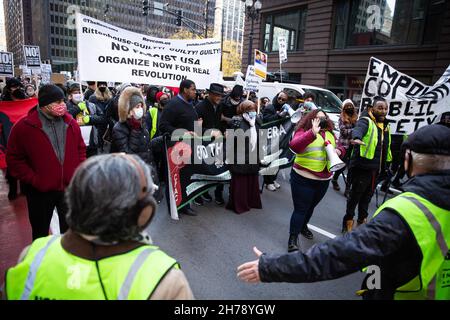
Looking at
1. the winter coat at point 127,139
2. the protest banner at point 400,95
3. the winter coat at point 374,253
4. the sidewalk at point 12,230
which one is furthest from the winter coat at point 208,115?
the winter coat at point 374,253

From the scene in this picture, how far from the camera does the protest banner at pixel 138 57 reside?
5.07m

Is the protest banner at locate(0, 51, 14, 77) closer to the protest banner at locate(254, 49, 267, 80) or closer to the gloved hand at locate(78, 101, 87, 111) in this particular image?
the gloved hand at locate(78, 101, 87, 111)

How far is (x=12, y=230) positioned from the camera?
451 cm

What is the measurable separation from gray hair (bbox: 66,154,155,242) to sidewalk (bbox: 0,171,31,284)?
2842 mm

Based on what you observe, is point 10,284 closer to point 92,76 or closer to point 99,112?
point 92,76

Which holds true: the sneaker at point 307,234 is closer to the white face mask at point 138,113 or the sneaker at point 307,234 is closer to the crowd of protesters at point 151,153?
the crowd of protesters at point 151,153

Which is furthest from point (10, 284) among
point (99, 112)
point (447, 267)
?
point (99, 112)

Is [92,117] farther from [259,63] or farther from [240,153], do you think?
[259,63]

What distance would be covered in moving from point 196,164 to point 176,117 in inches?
32.1

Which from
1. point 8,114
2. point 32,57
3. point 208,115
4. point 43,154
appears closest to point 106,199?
point 43,154

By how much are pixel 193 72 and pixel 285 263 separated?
17.6ft

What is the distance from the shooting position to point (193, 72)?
21.1 feet
